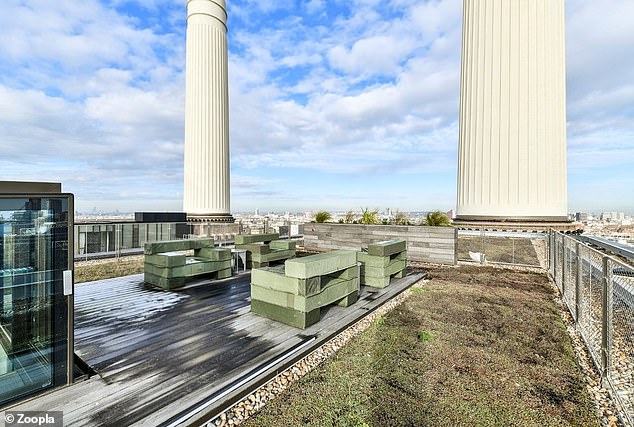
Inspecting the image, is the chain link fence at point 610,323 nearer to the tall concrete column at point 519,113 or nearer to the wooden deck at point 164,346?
the wooden deck at point 164,346

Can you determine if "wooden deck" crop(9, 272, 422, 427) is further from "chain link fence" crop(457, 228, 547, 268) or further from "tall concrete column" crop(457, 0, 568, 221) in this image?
"tall concrete column" crop(457, 0, 568, 221)

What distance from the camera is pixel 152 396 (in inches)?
85.7

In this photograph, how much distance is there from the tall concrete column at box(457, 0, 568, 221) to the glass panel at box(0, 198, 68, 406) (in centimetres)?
1002

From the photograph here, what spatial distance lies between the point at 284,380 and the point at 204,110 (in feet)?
43.2

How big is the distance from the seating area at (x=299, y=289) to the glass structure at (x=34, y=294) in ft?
6.67

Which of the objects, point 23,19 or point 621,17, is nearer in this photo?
point 621,17

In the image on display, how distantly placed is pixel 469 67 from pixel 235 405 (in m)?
11.4

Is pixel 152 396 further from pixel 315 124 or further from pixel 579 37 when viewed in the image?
pixel 315 124

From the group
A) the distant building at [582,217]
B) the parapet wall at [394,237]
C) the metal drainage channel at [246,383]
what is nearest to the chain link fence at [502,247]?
the parapet wall at [394,237]

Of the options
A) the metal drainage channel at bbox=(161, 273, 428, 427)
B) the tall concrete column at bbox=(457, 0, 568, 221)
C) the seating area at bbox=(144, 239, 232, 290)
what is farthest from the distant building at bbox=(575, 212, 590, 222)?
the seating area at bbox=(144, 239, 232, 290)

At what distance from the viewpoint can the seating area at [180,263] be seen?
520 centimetres

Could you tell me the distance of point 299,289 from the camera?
3508 millimetres

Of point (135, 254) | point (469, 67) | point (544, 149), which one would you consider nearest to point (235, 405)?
point (135, 254)

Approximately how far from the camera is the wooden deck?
2078 millimetres
